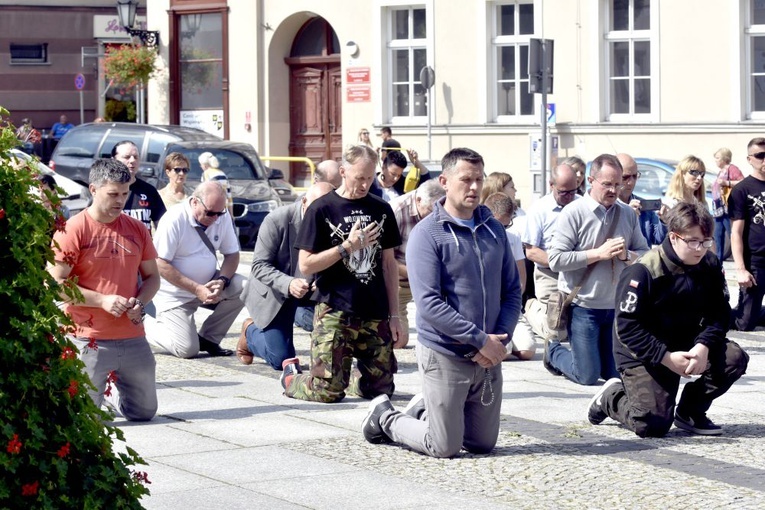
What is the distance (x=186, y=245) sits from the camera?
11680mm

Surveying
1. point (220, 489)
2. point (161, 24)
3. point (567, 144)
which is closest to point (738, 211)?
point (220, 489)

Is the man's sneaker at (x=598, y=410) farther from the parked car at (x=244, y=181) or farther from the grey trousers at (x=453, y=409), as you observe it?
the parked car at (x=244, y=181)

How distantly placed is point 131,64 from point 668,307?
27344mm

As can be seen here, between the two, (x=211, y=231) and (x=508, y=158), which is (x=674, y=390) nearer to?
(x=211, y=231)

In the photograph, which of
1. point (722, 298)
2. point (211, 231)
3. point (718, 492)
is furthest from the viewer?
point (211, 231)

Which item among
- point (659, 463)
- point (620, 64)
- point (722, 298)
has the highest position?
point (620, 64)

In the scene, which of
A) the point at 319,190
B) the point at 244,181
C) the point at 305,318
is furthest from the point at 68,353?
the point at 244,181

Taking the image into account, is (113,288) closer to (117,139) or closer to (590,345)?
(590,345)

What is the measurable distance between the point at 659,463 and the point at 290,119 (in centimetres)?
2626

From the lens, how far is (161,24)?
3512 centimetres

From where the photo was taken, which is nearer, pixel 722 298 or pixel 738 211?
pixel 722 298

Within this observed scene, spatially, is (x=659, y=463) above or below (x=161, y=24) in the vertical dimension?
below

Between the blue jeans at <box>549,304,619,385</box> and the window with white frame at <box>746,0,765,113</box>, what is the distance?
16.8 m

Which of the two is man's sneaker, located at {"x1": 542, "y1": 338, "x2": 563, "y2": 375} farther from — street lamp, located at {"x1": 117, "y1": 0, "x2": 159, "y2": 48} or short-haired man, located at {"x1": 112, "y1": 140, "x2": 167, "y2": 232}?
street lamp, located at {"x1": 117, "y1": 0, "x2": 159, "y2": 48}
